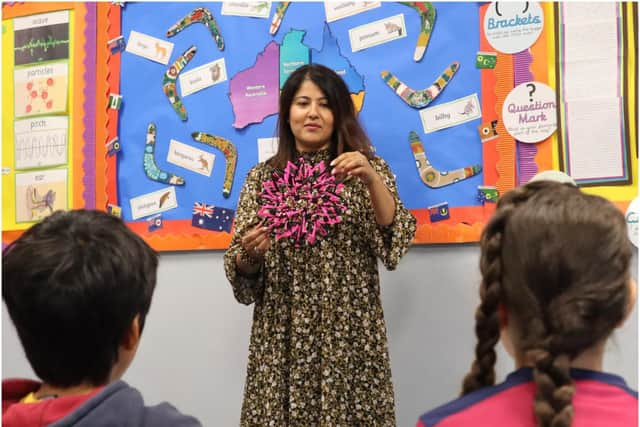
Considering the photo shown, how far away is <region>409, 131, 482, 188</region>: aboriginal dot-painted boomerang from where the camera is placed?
69.8 inches

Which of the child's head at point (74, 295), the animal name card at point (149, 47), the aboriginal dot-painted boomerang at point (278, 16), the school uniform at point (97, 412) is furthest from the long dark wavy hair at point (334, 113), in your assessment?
the school uniform at point (97, 412)

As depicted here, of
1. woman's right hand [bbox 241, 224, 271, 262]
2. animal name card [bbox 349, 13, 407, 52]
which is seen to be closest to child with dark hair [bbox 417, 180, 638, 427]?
woman's right hand [bbox 241, 224, 271, 262]

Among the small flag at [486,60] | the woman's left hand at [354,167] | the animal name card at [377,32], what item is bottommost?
the woman's left hand at [354,167]

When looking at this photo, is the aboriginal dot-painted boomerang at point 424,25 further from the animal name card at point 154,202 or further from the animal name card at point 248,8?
the animal name card at point 154,202

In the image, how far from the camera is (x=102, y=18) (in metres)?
2.15

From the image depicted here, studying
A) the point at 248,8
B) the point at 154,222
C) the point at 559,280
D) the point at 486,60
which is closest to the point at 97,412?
the point at 559,280

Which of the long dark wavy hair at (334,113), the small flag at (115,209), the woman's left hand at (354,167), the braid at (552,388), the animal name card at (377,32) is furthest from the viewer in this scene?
the small flag at (115,209)

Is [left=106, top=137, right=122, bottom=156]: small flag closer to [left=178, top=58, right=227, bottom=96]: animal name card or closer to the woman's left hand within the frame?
[left=178, top=58, right=227, bottom=96]: animal name card

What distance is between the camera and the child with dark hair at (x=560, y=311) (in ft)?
2.36

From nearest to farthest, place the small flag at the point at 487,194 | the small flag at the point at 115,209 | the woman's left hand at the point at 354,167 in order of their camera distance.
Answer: the woman's left hand at the point at 354,167
the small flag at the point at 487,194
the small flag at the point at 115,209

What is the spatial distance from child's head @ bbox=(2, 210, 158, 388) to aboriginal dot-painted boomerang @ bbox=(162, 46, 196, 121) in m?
1.24

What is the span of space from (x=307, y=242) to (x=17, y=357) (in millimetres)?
1339

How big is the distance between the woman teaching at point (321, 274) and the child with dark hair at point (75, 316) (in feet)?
2.22

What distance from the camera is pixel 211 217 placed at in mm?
1985
